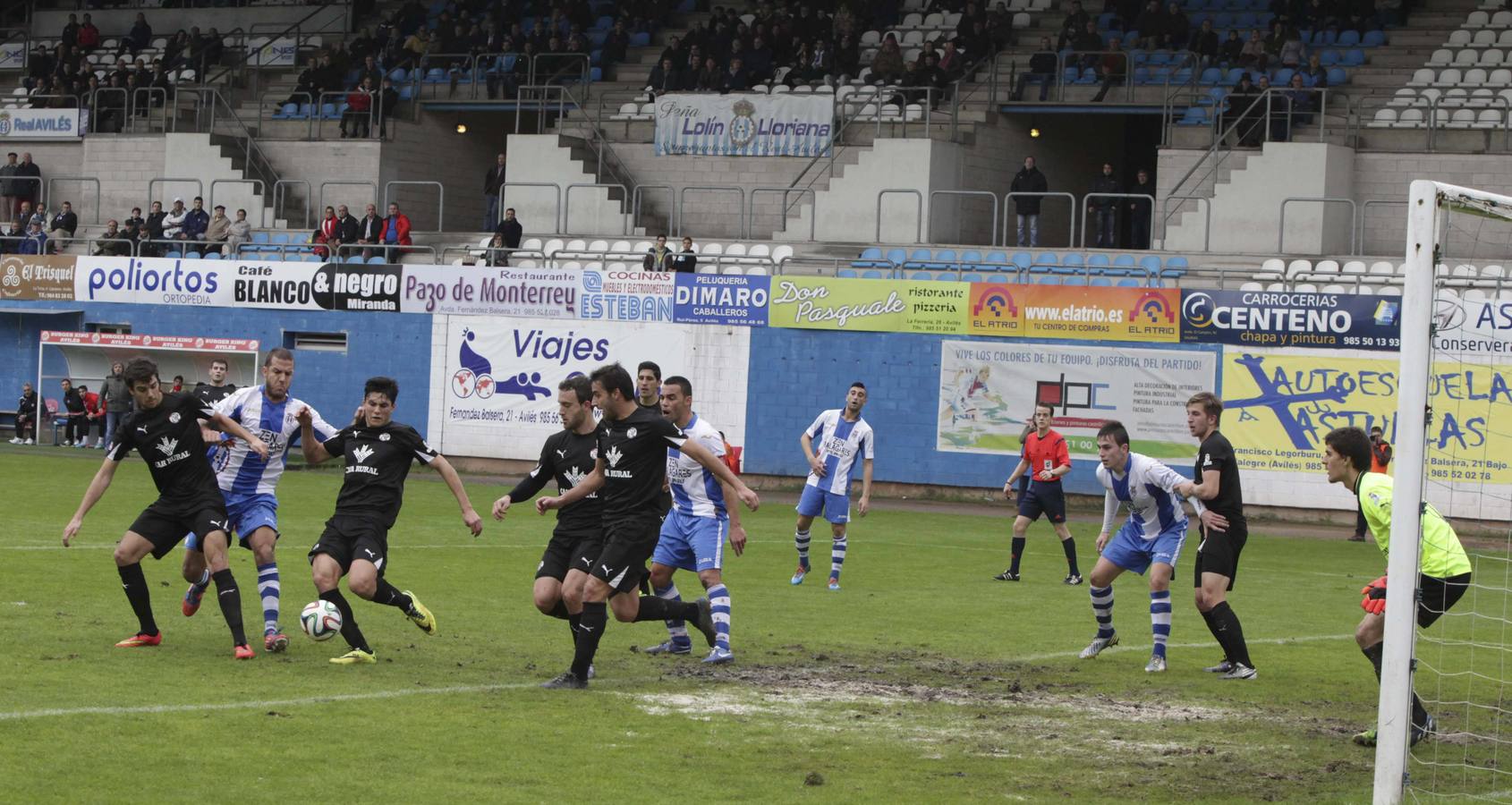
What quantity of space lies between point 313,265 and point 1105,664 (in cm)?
2354

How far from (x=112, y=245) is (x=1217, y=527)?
3056 centimetres

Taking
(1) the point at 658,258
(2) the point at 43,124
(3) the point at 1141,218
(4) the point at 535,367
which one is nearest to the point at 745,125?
(1) the point at 658,258

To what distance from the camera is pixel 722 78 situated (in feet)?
122

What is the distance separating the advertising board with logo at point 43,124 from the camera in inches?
1662

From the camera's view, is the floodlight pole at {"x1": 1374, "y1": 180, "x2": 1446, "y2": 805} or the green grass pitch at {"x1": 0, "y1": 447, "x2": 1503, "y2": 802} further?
the green grass pitch at {"x1": 0, "y1": 447, "x2": 1503, "y2": 802}

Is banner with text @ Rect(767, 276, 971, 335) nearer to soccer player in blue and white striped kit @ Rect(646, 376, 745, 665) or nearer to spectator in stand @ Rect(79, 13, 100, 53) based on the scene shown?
soccer player in blue and white striped kit @ Rect(646, 376, 745, 665)

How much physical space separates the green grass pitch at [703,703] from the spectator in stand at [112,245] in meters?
20.3

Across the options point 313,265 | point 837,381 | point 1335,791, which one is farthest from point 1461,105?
point 1335,791

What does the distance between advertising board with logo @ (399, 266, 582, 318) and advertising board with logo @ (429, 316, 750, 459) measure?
227 millimetres

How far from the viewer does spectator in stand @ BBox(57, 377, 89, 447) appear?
1366 inches

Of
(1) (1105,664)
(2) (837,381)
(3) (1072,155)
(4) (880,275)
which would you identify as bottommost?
(1) (1105,664)

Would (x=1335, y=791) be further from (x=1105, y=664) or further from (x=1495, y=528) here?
(x=1495, y=528)

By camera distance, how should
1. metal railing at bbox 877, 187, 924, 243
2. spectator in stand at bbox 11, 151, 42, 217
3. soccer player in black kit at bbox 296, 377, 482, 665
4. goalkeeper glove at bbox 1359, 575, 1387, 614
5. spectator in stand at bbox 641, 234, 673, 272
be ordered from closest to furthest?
1. goalkeeper glove at bbox 1359, 575, 1387, 614
2. soccer player in black kit at bbox 296, 377, 482, 665
3. spectator in stand at bbox 641, 234, 673, 272
4. metal railing at bbox 877, 187, 924, 243
5. spectator in stand at bbox 11, 151, 42, 217

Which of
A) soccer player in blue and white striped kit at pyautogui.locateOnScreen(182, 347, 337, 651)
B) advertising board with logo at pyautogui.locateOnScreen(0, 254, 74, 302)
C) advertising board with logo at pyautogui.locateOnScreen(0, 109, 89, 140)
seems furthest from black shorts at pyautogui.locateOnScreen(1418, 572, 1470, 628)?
advertising board with logo at pyautogui.locateOnScreen(0, 109, 89, 140)
